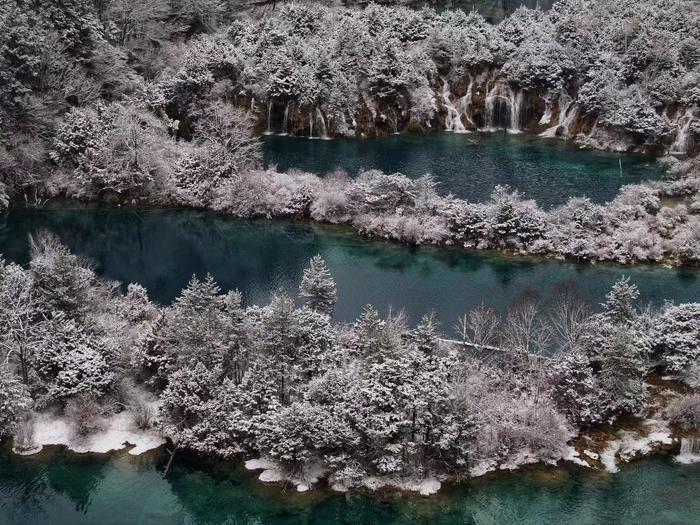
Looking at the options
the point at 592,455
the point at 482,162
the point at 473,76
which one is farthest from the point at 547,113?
the point at 592,455

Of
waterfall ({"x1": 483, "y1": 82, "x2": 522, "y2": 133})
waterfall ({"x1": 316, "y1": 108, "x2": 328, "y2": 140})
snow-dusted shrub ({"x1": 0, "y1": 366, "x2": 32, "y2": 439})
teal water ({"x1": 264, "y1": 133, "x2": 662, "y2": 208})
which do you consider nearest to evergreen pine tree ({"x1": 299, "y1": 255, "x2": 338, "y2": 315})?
snow-dusted shrub ({"x1": 0, "y1": 366, "x2": 32, "y2": 439})

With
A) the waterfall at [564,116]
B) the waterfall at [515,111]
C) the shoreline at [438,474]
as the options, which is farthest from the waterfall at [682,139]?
the shoreline at [438,474]

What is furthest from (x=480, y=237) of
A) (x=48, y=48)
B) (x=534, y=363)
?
(x=48, y=48)

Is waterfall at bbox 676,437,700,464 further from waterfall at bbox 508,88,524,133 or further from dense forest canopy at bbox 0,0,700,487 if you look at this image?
waterfall at bbox 508,88,524,133

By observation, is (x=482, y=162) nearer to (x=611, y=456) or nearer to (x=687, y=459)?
(x=611, y=456)

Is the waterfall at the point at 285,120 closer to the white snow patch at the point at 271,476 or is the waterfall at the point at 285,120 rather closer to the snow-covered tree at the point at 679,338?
the snow-covered tree at the point at 679,338

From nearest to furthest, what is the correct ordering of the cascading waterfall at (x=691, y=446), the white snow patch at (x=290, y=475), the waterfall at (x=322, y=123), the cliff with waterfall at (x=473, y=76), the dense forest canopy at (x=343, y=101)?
the white snow patch at (x=290, y=475)
the cascading waterfall at (x=691, y=446)
the dense forest canopy at (x=343, y=101)
the cliff with waterfall at (x=473, y=76)
the waterfall at (x=322, y=123)

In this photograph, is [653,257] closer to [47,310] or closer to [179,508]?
[179,508]
